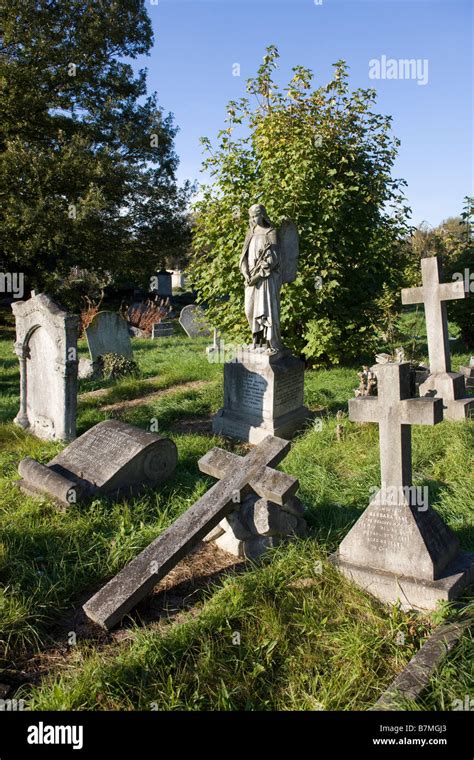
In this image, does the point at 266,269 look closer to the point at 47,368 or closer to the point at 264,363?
the point at 264,363

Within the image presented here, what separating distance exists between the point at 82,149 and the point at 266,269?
12709 millimetres

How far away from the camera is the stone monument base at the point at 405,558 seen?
316cm

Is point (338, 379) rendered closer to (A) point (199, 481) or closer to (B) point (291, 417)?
(B) point (291, 417)

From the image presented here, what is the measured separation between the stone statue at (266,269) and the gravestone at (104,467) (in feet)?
8.59

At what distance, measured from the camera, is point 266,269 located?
23.1 feet

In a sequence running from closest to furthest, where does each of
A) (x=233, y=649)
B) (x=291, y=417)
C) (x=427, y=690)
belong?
(x=427, y=690) → (x=233, y=649) → (x=291, y=417)

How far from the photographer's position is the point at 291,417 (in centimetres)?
731

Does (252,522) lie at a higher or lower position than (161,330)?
lower

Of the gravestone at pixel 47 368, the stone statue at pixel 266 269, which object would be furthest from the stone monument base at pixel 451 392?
the gravestone at pixel 47 368

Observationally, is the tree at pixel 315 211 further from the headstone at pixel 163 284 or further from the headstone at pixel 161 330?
the headstone at pixel 163 284

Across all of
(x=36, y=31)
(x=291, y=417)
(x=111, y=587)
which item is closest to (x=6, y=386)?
(x=291, y=417)

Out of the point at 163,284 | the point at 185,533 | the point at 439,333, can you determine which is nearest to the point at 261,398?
the point at 439,333

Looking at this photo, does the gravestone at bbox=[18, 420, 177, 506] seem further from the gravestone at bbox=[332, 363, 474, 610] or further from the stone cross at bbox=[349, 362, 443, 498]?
the stone cross at bbox=[349, 362, 443, 498]

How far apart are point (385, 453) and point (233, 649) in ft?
4.90
